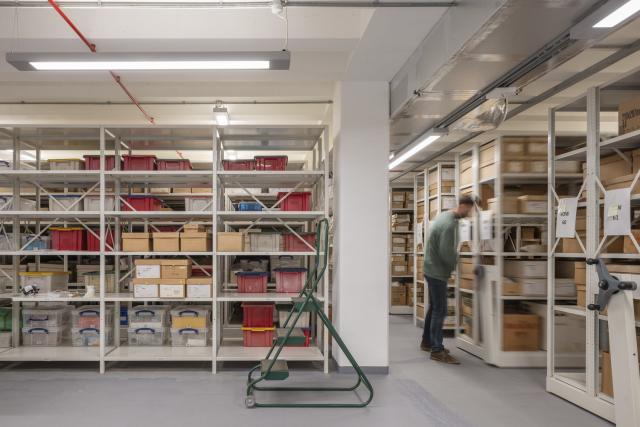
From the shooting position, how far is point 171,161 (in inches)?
188

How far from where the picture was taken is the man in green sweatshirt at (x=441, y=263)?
16.7ft

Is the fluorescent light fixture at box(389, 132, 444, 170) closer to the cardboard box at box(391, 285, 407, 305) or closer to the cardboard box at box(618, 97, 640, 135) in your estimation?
the cardboard box at box(618, 97, 640, 135)

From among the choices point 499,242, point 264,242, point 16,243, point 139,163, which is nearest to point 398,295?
point 499,242

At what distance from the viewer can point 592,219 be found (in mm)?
3492

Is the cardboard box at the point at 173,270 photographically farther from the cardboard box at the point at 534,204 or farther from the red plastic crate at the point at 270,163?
the cardboard box at the point at 534,204

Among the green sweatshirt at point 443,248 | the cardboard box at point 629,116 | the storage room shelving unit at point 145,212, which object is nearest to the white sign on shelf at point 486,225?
the green sweatshirt at point 443,248

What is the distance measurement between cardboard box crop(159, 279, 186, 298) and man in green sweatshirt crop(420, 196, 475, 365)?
2.84 metres

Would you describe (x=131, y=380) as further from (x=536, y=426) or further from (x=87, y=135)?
(x=536, y=426)

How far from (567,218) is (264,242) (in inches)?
115

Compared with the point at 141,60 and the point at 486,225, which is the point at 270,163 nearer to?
the point at 141,60

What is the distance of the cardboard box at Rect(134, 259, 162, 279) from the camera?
458cm

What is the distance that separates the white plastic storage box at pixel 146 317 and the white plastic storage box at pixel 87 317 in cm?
28

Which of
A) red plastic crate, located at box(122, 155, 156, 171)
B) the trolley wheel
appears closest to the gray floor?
the trolley wheel

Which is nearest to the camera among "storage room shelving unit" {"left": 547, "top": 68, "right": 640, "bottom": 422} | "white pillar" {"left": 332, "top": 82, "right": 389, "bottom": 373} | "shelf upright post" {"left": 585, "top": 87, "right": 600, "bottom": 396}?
"storage room shelving unit" {"left": 547, "top": 68, "right": 640, "bottom": 422}
